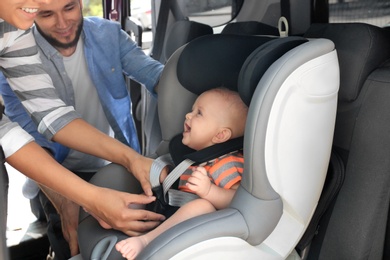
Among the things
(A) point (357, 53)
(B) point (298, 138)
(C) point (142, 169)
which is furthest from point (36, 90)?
(A) point (357, 53)

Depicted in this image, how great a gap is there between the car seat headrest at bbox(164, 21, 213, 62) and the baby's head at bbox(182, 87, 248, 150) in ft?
1.93

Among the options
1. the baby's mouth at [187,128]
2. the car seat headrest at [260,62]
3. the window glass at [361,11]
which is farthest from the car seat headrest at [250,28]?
the car seat headrest at [260,62]

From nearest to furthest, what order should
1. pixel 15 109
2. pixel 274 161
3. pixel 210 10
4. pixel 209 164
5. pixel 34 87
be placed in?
pixel 274 161, pixel 209 164, pixel 34 87, pixel 15 109, pixel 210 10

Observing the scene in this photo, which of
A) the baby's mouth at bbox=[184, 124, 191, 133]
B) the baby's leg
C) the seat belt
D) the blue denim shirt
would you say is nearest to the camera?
the baby's leg

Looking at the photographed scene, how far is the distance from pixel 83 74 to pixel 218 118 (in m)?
0.76

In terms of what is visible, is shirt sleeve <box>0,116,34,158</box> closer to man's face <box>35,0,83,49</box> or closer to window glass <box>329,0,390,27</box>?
man's face <box>35,0,83,49</box>

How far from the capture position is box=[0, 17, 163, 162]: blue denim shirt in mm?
2152

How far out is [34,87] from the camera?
188 cm

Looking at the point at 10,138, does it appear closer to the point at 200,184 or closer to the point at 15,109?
the point at 200,184

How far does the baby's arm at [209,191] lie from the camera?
1.57 metres

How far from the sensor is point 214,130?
1.71 metres

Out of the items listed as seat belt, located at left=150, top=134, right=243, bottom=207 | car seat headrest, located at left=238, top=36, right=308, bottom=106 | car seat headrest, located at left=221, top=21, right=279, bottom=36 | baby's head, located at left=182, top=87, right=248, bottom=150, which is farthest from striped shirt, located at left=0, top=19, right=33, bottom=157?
car seat headrest, located at left=221, top=21, right=279, bottom=36

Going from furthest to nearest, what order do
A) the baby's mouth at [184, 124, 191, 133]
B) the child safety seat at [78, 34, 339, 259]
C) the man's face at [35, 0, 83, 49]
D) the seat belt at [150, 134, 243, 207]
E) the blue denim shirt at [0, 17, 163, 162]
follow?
the blue denim shirt at [0, 17, 163, 162], the man's face at [35, 0, 83, 49], the baby's mouth at [184, 124, 191, 133], the seat belt at [150, 134, 243, 207], the child safety seat at [78, 34, 339, 259]

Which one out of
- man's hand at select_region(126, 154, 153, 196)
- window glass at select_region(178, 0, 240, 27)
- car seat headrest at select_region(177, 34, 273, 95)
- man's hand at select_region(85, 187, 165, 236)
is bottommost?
man's hand at select_region(85, 187, 165, 236)
